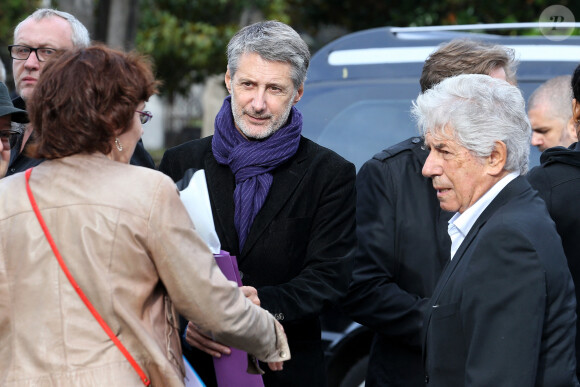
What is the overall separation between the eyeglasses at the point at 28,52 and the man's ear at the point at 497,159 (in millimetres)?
2195

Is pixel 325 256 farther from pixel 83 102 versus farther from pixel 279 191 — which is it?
pixel 83 102

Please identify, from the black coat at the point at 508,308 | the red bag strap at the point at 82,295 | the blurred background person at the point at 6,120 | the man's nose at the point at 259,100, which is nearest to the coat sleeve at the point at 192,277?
the red bag strap at the point at 82,295

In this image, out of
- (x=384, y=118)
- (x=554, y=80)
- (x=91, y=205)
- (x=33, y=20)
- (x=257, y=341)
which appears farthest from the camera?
(x=384, y=118)

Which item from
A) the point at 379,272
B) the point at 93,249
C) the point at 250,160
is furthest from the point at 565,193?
the point at 93,249

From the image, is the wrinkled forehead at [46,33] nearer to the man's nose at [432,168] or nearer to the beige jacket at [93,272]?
the beige jacket at [93,272]

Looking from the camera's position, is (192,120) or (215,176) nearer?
(215,176)

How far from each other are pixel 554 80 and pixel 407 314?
1.77m

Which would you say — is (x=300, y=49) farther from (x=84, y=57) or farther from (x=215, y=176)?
(x=84, y=57)

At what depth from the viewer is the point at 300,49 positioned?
3.31 m

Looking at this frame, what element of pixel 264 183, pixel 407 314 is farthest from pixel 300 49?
pixel 407 314

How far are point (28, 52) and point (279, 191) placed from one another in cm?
153

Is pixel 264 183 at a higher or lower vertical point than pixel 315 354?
higher

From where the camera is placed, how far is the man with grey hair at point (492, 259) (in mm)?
2379

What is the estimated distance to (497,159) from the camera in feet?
8.87
